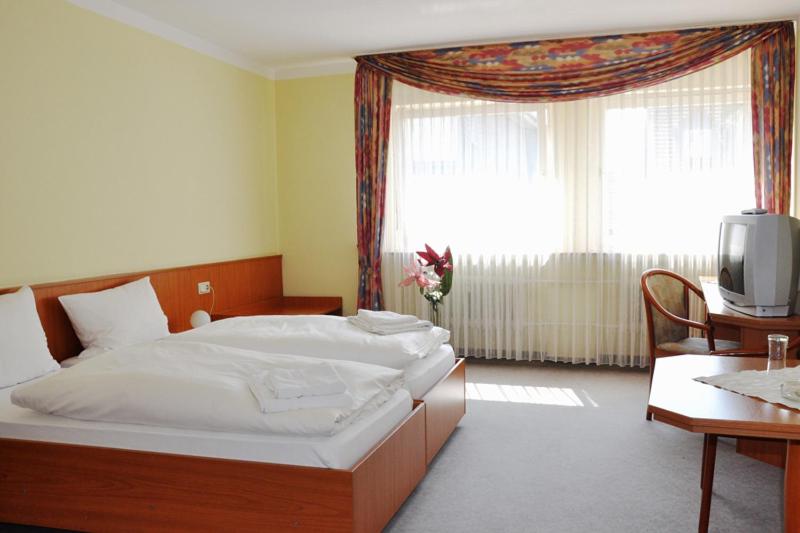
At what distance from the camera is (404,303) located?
6.12 metres

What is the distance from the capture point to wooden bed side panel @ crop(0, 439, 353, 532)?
239cm

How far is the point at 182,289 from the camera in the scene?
4957 millimetres

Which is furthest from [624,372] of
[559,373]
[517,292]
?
[517,292]

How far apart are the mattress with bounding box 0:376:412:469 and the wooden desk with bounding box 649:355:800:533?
3.37ft

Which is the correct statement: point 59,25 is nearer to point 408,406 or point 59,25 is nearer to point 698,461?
point 408,406

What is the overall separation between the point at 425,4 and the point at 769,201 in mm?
2792

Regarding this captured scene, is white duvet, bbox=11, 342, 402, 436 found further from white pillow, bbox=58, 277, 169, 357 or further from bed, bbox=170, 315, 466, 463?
white pillow, bbox=58, 277, 169, 357

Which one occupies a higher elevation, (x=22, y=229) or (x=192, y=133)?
(x=192, y=133)

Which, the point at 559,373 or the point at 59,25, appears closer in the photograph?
the point at 59,25

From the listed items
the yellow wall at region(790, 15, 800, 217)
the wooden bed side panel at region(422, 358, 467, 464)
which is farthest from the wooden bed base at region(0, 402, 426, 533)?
the yellow wall at region(790, 15, 800, 217)

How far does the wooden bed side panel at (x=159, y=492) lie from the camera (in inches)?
94.3

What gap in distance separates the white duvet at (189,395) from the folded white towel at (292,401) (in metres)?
0.02

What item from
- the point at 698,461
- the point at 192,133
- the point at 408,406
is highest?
the point at 192,133

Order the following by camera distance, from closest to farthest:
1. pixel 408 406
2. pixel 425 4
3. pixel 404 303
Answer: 1. pixel 408 406
2. pixel 425 4
3. pixel 404 303
